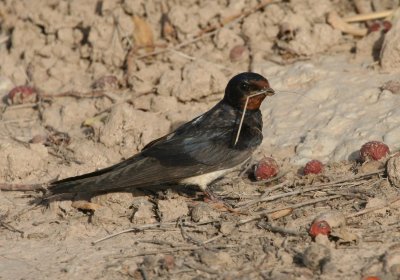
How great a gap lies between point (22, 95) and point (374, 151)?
3450 mm

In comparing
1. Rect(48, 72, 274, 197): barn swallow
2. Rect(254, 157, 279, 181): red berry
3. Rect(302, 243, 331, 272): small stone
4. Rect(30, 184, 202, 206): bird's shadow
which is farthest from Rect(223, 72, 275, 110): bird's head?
Rect(302, 243, 331, 272): small stone

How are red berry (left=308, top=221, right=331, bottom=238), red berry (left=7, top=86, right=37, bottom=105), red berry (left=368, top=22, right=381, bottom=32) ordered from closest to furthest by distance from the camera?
red berry (left=308, top=221, right=331, bottom=238), red berry (left=368, top=22, right=381, bottom=32), red berry (left=7, top=86, right=37, bottom=105)

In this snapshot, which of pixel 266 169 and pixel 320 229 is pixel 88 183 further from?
pixel 320 229

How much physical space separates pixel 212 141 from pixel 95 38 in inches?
93.3

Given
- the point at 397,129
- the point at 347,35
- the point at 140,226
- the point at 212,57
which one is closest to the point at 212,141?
the point at 140,226

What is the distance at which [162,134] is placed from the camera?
6664 mm

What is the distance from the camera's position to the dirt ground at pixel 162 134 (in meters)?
4.71

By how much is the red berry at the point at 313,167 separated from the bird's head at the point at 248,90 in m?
0.59

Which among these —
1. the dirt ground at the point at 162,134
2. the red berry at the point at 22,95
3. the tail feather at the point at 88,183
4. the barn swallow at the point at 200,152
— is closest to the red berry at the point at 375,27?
the dirt ground at the point at 162,134

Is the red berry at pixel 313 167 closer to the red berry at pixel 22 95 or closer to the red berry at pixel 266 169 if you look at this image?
the red berry at pixel 266 169

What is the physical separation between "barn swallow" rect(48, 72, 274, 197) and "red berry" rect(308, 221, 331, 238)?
1.08m

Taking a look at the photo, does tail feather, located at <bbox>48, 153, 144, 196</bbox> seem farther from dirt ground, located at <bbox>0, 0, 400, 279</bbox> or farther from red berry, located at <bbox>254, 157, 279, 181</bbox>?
red berry, located at <bbox>254, 157, 279, 181</bbox>

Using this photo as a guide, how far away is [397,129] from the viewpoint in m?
5.86

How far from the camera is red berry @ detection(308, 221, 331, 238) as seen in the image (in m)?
4.69
